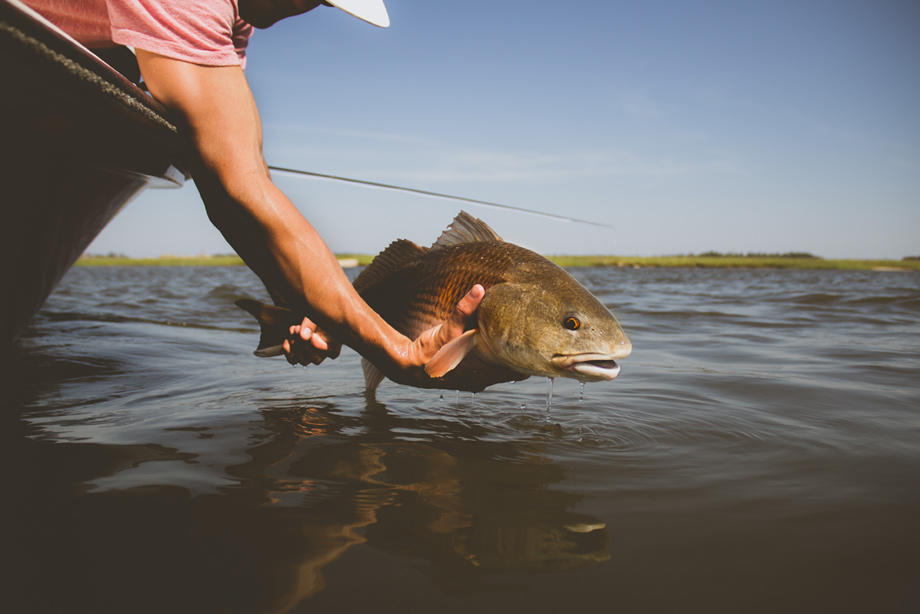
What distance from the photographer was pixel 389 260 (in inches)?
135

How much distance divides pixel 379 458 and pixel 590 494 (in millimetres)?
1005

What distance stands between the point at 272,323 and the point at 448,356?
5.40ft

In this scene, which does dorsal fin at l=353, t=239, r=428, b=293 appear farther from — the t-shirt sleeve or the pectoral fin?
the t-shirt sleeve

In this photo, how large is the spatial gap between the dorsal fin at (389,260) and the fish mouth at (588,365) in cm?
126

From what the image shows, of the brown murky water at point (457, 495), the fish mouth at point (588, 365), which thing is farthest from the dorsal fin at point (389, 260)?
the fish mouth at point (588, 365)

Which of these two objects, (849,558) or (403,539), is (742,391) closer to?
(849,558)

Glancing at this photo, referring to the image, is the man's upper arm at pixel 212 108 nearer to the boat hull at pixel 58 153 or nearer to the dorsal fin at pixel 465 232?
the boat hull at pixel 58 153

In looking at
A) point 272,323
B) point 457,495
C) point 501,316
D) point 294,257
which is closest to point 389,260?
→ point 272,323

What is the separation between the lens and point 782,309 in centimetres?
1145

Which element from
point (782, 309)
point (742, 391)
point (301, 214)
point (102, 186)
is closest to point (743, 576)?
point (301, 214)

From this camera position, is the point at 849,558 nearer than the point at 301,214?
Yes

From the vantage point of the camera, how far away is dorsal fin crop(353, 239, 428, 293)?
3.33 meters

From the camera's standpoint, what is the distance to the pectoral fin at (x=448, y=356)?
2.12 m

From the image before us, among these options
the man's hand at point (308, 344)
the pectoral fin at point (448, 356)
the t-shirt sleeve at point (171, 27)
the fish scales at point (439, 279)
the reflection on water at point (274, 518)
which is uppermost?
the t-shirt sleeve at point (171, 27)
